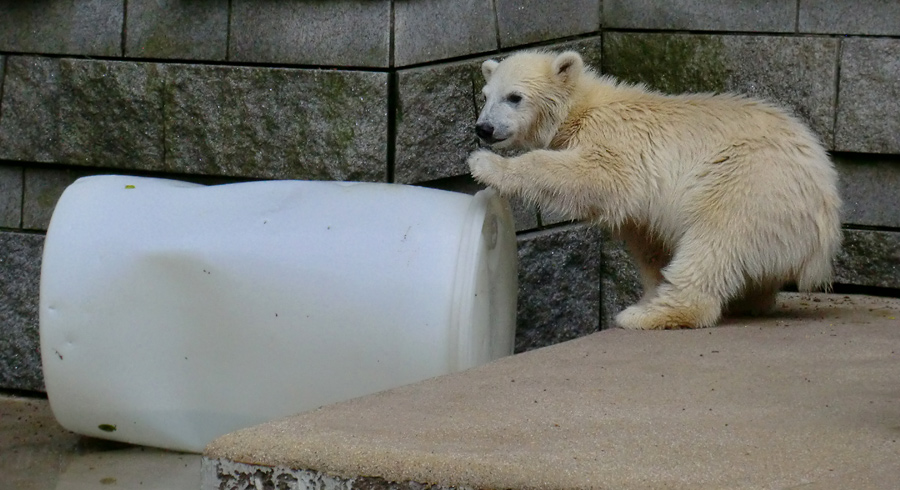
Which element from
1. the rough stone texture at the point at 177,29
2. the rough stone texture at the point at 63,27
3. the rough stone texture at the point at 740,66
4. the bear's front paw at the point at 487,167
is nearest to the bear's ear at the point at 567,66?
the bear's front paw at the point at 487,167

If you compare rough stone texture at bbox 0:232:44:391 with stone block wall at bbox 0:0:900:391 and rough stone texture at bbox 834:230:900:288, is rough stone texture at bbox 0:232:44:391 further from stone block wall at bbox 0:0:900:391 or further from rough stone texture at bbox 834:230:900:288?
rough stone texture at bbox 834:230:900:288

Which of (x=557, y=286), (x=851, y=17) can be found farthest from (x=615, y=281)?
(x=851, y=17)

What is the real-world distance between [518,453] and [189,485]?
1.67m

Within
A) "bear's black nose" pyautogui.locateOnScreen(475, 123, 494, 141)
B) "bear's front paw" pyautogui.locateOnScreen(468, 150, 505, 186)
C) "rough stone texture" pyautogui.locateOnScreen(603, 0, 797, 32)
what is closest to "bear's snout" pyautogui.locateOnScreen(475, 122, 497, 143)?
"bear's black nose" pyautogui.locateOnScreen(475, 123, 494, 141)

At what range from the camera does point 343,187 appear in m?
3.73

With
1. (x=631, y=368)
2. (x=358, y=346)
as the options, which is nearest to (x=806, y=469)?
(x=631, y=368)

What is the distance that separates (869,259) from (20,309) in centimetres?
361

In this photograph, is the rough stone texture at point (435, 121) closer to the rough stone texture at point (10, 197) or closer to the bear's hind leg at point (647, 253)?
the bear's hind leg at point (647, 253)

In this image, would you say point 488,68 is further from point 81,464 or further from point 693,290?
point 81,464

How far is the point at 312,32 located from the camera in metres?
4.47

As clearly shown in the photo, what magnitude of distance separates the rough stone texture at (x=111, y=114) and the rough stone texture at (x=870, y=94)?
280 cm

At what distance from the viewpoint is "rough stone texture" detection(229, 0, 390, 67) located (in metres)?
4.36

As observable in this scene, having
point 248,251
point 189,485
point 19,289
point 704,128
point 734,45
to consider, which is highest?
point 734,45

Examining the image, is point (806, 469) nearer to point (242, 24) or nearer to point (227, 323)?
point (227, 323)
